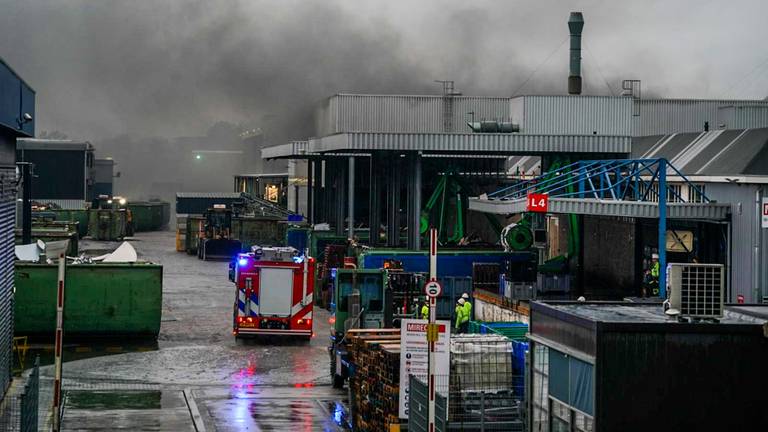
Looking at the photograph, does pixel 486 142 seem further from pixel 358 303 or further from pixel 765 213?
pixel 358 303

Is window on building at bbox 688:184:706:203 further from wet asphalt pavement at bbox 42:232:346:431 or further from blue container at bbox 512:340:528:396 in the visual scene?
blue container at bbox 512:340:528:396

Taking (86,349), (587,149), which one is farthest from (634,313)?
(587,149)

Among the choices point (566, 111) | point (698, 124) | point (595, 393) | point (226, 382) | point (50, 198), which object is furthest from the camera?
point (50, 198)

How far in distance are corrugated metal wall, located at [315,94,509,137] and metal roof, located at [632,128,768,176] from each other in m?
11.5

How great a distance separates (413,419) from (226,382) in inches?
389

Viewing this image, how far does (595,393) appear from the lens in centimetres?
1295

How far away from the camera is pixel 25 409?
15102 millimetres

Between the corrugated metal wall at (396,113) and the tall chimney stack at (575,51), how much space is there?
12.7ft

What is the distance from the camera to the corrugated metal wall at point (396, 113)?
166 ft

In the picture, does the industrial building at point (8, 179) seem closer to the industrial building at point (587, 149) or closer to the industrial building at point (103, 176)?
the industrial building at point (587, 149)

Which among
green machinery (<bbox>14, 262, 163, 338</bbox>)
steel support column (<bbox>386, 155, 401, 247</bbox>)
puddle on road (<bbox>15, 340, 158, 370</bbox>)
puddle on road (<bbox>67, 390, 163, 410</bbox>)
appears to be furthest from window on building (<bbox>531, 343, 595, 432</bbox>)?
steel support column (<bbox>386, 155, 401, 247</bbox>)

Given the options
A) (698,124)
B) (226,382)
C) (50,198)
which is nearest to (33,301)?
(226,382)

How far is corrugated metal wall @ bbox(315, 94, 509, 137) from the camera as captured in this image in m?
50.7

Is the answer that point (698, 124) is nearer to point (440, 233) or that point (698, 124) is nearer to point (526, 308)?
point (440, 233)
